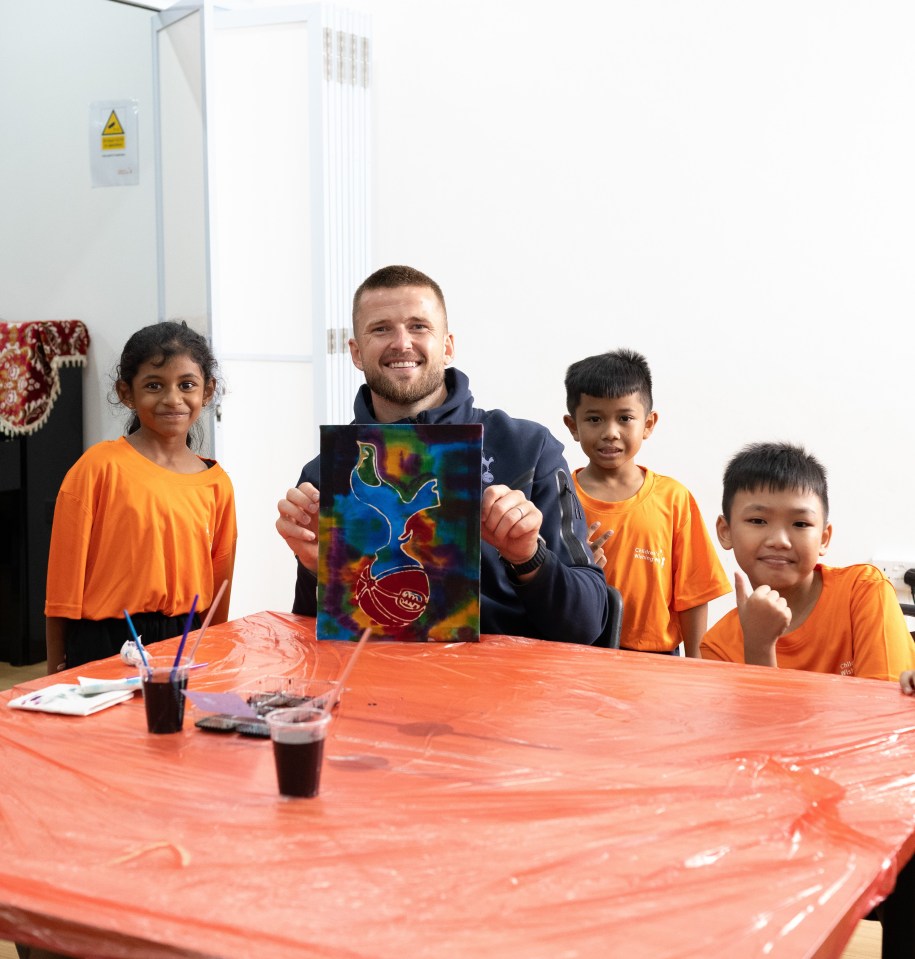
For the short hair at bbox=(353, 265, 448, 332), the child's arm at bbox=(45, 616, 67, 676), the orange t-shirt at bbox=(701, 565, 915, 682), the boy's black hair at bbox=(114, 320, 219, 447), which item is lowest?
the child's arm at bbox=(45, 616, 67, 676)

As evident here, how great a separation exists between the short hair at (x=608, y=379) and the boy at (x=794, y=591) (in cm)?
52

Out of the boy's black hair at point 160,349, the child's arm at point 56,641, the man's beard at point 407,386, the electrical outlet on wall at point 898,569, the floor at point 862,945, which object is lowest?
the floor at point 862,945

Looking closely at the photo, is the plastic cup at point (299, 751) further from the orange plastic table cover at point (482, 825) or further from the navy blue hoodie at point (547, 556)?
the navy blue hoodie at point (547, 556)

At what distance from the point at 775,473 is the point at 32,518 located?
2.88m

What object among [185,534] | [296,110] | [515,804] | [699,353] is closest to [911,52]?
[699,353]

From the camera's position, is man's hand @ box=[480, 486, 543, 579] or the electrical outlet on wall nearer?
man's hand @ box=[480, 486, 543, 579]

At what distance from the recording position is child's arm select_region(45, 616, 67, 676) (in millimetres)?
2387

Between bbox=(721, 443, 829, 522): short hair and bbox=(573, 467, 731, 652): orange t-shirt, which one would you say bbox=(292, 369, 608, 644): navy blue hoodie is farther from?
bbox=(573, 467, 731, 652): orange t-shirt

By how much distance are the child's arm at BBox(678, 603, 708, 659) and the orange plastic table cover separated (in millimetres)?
1041

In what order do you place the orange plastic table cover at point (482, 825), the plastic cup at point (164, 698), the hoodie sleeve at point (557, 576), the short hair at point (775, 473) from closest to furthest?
the orange plastic table cover at point (482, 825) < the plastic cup at point (164, 698) < the hoodie sleeve at point (557, 576) < the short hair at point (775, 473)

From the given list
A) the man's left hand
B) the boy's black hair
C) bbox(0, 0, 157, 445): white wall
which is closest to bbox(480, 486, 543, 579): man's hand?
the man's left hand

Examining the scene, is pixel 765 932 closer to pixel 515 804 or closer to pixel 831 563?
pixel 515 804

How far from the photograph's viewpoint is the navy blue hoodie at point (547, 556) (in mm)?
1903

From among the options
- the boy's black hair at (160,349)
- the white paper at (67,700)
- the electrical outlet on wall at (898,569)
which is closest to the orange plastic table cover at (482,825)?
the white paper at (67,700)
